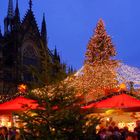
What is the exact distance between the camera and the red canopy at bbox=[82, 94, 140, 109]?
1484 cm

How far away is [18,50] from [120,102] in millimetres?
45137

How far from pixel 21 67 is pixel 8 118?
40.4 m

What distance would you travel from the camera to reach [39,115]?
861cm

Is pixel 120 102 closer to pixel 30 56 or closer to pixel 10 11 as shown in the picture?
pixel 30 56

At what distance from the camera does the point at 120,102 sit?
15.2m

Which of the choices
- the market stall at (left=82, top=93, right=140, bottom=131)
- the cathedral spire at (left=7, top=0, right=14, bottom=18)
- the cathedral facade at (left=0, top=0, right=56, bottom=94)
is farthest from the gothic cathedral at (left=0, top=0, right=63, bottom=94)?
the market stall at (left=82, top=93, right=140, bottom=131)

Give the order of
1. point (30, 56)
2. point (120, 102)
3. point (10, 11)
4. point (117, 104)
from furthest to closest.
Result: point (10, 11) → point (30, 56) → point (120, 102) → point (117, 104)

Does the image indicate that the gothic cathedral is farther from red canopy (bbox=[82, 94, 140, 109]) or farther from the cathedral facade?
red canopy (bbox=[82, 94, 140, 109])

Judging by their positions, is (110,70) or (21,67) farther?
(21,67)

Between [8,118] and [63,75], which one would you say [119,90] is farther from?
[63,75]

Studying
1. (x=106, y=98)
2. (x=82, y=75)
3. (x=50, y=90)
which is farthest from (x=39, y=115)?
(x=82, y=75)

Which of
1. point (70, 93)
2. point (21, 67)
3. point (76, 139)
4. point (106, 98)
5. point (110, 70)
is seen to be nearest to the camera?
point (76, 139)

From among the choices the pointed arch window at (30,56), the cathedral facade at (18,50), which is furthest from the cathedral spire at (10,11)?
the pointed arch window at (30,56)

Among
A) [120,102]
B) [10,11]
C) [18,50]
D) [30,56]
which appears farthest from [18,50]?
[120,102]
